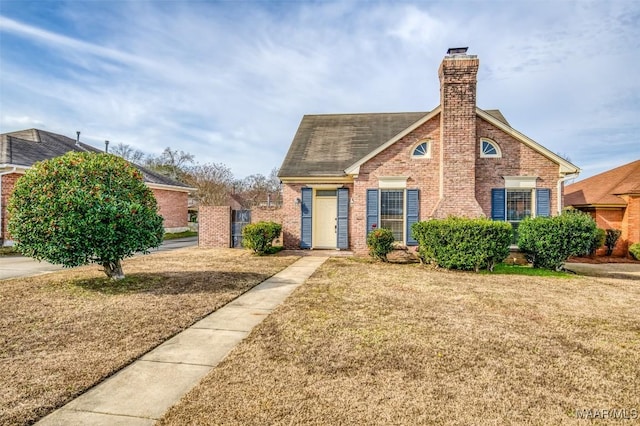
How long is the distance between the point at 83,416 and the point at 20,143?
18751 millimetres

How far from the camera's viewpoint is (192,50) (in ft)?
39.5

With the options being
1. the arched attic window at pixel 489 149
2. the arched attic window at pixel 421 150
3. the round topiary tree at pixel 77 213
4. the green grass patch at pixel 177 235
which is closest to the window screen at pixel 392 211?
the arched attic window at pixel 421 150

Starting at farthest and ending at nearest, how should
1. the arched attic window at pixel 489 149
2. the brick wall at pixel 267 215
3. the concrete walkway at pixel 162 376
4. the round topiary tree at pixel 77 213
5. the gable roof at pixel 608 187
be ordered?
1. the brick wall at pixel 267 215
2. the gable roof at pixel 608 187
3. the arched attic window at pixel 489 149
4. the round topiary tree at pixel 77 213
5. the concrete walkway at pixel 162 376

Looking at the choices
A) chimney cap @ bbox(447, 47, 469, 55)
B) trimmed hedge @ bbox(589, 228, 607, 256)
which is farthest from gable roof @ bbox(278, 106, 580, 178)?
trimmed hedge @ bbox(589, 228, 607, 256)

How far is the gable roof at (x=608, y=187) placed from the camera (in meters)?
Result: 14.0

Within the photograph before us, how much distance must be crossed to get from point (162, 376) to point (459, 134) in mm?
10595

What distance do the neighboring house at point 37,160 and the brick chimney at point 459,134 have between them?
13.3 metres

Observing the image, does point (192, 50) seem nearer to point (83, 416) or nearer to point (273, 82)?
point (273, 82)

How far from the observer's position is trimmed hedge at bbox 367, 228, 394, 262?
10.8 m

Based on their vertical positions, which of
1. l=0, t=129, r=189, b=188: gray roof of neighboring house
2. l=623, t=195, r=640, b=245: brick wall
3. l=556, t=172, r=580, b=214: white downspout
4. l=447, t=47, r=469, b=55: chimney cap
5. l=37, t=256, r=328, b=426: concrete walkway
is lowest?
l=37, t=256, r=328, b=426: concrete walkway

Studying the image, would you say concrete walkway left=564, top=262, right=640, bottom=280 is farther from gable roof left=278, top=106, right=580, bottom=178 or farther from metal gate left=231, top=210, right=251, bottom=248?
metal gate left=231, top=210, right=251, bottom=248

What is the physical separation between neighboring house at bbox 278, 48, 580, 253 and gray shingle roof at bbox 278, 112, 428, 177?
0.08 meters

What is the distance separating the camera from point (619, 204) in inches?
541

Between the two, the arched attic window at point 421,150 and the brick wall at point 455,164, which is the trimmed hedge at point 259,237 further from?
the arched attic window at point 421,150
